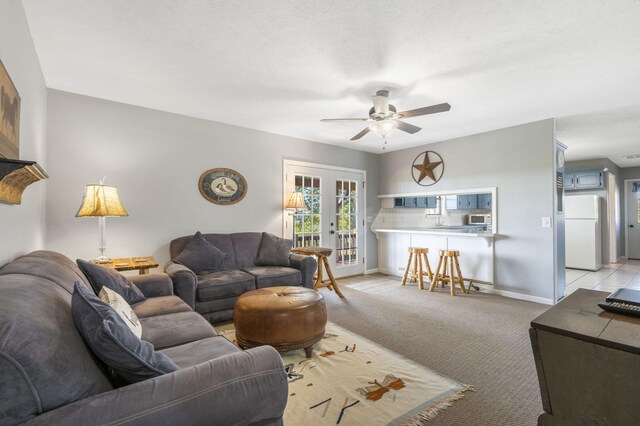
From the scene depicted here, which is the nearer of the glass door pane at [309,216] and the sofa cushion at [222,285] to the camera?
the sofa cushion at [222,285]

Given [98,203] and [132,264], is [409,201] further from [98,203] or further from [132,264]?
Result: [98,203]

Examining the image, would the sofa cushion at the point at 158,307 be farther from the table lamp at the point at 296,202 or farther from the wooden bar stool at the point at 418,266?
Answer: the wooden bar stool at the point at 418,266

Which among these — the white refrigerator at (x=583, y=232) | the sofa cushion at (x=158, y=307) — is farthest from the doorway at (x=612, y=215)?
the sofa cushion at (x=158, y=307)

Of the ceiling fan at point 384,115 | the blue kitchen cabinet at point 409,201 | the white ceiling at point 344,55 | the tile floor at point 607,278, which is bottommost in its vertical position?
the tile floor at point 607,278

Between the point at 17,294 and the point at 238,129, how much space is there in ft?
11.9

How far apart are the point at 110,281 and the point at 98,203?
101 centimetres

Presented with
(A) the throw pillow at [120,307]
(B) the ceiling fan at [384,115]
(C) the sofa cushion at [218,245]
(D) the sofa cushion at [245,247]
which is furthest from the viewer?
(D) the sofa cushion at [245,247]

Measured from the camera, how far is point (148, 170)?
3.61 metres

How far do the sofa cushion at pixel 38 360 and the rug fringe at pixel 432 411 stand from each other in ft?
5.09

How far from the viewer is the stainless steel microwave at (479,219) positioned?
4.79 metres

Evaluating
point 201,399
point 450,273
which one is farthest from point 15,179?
point 450,273

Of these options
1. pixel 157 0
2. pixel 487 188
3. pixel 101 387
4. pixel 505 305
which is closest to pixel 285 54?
pixel 157 0

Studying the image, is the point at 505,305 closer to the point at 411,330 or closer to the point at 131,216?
the point at 411,330

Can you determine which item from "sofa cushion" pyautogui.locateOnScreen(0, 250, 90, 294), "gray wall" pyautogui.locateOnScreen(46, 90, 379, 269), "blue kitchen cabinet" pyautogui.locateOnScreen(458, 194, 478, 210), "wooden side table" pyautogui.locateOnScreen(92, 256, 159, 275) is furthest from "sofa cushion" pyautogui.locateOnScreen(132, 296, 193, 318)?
"blue kitchen cabinet" pyautogui.locateOnScreen(458, 194, 478, 210)
